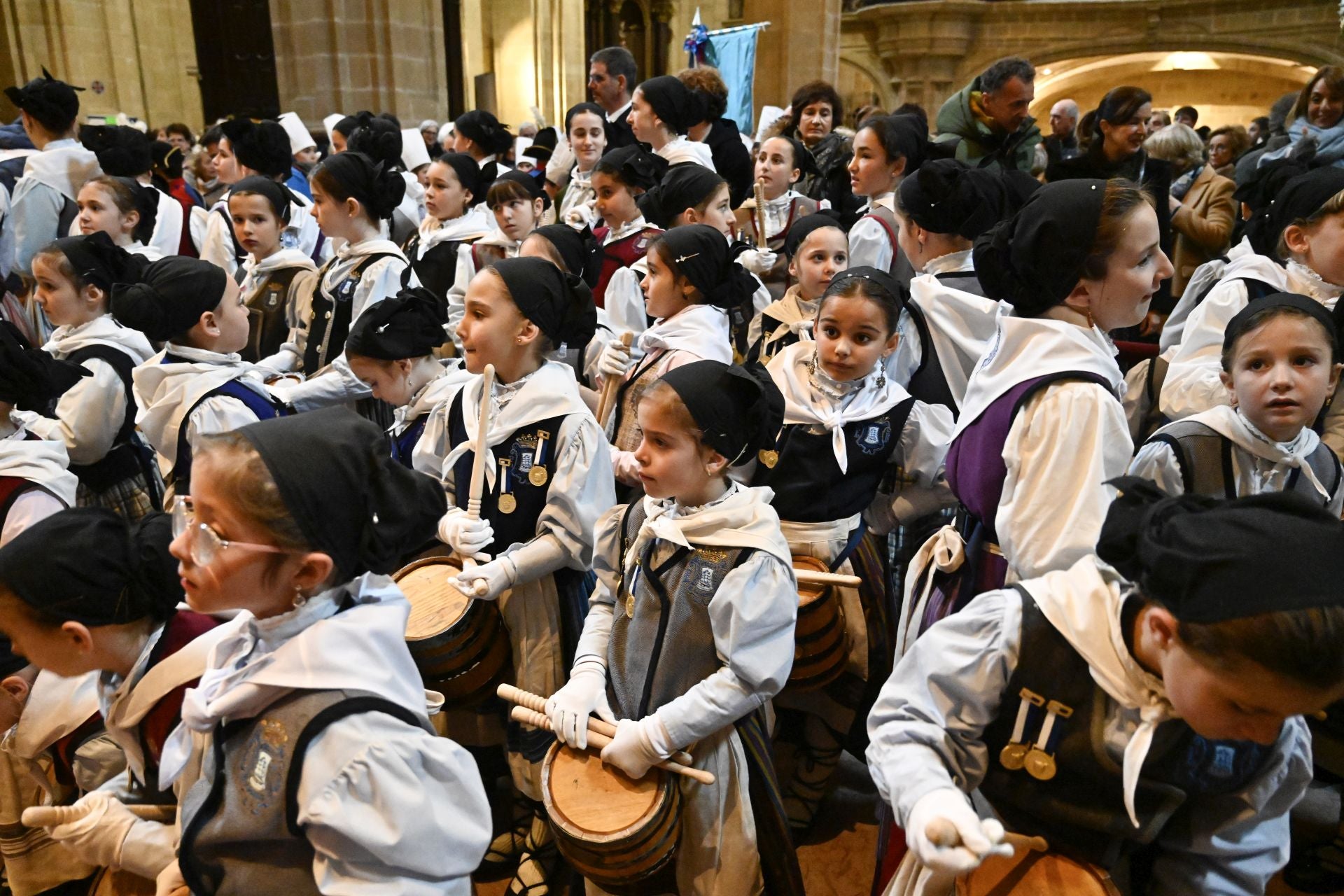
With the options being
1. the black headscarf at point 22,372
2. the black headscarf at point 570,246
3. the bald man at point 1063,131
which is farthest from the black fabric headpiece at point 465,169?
the bald man at point 1063,131

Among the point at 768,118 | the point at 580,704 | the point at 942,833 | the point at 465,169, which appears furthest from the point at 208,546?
the point at 768,118

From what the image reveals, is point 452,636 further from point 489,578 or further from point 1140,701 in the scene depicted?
point 1140,701

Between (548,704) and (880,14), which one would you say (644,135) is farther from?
(880,14)

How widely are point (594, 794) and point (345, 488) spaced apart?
96 centimetres

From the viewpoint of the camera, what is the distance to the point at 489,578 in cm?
246

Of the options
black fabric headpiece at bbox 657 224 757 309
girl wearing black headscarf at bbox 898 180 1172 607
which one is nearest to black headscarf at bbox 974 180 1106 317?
girl wearing black headscarf at bbox 898 180 1172 607

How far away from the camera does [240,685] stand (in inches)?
58.0

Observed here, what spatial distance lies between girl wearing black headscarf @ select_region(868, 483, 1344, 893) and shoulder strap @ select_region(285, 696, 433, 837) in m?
0.94

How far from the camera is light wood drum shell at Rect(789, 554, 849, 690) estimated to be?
8.08ft

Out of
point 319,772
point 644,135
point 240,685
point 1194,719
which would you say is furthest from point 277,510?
point 644,135

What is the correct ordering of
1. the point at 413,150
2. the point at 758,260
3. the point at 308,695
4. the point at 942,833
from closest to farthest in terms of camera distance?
the point at 942,833
the point at 308,695
the point at 758,260
the point at 413,150

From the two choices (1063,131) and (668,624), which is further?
(1063,131)

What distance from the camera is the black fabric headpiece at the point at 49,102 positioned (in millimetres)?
5957

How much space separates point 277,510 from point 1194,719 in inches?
61.0
